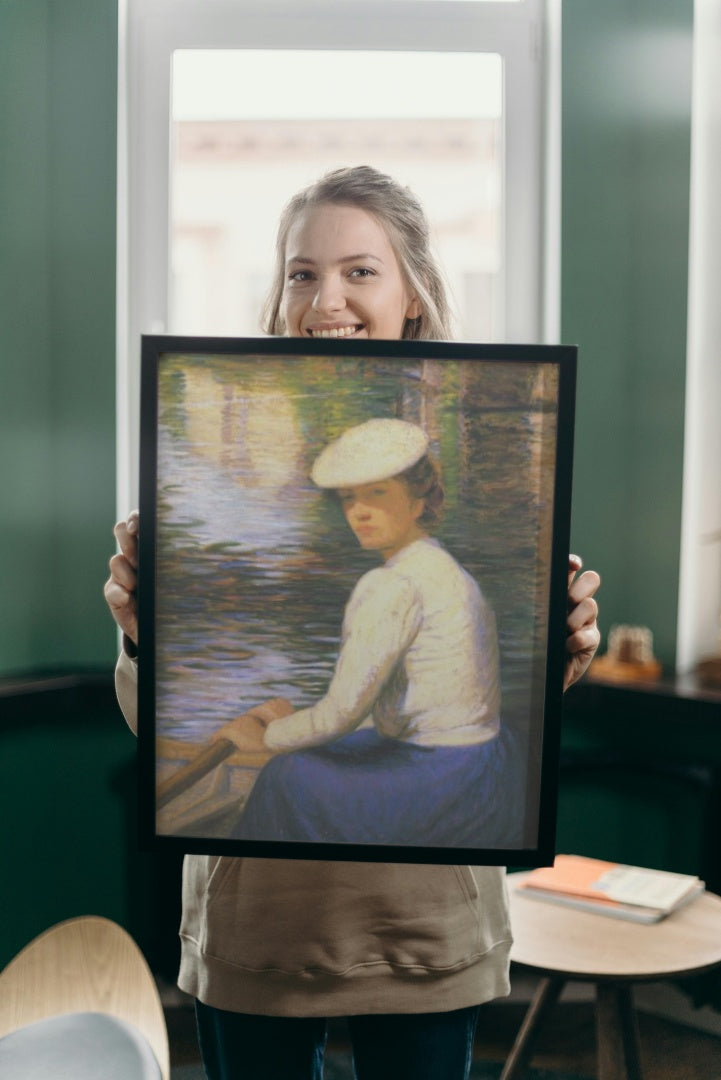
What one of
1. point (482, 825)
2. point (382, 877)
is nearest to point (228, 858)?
point (382, 877)

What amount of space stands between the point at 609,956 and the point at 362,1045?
75cm

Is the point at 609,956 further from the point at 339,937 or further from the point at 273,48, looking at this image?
the point at 273,48

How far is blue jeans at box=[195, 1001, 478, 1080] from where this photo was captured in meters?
1.05

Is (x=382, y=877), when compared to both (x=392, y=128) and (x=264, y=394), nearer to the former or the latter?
(x=264, y=394)

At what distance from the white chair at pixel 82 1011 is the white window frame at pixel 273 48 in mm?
1725

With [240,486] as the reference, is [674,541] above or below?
below

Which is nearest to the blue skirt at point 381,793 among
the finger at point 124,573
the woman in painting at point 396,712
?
the woman in painting at point 396,712

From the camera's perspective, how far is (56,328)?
2.58 meters

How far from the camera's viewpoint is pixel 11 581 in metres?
2.50

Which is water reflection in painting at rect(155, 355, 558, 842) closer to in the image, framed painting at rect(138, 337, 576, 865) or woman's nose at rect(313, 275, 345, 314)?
framed painting at rect(138, 337, 576, 865)

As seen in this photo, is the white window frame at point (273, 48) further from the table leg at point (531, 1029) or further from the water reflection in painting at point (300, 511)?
the water reflection in painting at point (300, 511)

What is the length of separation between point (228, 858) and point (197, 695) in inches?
8.7

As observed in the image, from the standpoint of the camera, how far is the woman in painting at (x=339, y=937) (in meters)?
A: 1.04

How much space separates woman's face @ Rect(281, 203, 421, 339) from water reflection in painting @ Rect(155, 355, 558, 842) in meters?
0.18
